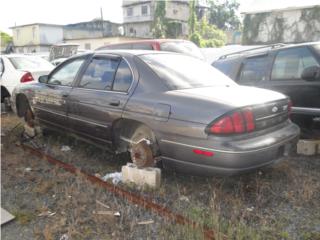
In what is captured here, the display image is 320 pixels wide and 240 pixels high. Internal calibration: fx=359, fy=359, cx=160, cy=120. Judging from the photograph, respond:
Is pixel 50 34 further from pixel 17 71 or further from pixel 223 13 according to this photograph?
pixel 17 71

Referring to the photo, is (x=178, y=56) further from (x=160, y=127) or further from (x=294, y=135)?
(x=294, y=135)

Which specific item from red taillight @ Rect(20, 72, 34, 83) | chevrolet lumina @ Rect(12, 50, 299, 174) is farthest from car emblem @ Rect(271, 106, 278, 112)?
red taillight @ Rect(20, 72, 34, 83)

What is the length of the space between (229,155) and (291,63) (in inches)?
106

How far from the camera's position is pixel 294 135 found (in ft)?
13.4

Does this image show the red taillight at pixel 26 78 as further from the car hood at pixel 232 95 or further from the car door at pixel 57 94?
the car hood at pixel 232 95

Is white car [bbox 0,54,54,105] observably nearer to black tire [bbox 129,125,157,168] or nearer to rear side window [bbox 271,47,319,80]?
black tire [bbox 129,125,157,168]

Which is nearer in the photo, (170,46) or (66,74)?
(66,74)

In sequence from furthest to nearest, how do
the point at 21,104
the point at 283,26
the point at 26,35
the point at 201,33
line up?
the point at 26,35, the point at 201,33, the point at 283,26, the point at 21,104

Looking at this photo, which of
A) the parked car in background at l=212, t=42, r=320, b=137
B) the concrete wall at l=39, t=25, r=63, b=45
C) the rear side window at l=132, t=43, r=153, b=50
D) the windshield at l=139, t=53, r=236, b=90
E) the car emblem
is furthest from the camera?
the concrete wall at l=39, t=25, r=63, b=45

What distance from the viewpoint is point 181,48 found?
10359mm

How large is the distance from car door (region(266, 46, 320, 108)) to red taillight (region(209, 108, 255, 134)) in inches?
75.8

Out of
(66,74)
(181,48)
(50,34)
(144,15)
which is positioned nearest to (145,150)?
(66,74)

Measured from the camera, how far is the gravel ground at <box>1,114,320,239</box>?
10.3 feet

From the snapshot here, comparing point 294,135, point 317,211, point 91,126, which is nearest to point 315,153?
point 294,135
